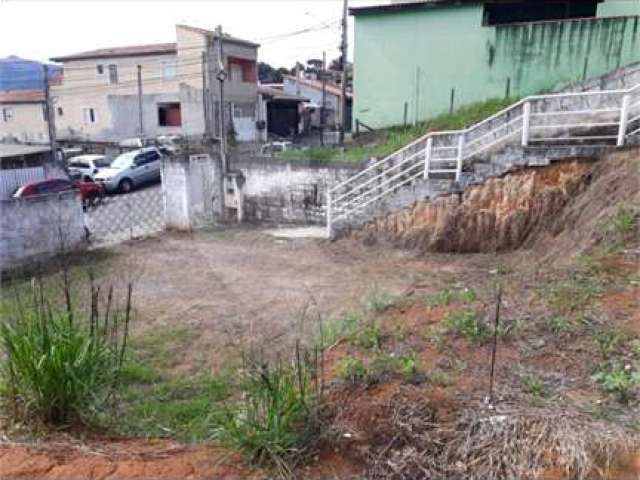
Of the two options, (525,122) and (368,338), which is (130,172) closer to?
(525,122)

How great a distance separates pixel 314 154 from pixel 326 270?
5007 mm

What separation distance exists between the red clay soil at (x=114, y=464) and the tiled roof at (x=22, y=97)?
30876 mm

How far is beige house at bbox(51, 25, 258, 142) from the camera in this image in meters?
24.4

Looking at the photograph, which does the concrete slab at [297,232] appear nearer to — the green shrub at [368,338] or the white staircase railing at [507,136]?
the white staircase railing at [507,136]

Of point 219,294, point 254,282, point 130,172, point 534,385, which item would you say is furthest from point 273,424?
point 130,172

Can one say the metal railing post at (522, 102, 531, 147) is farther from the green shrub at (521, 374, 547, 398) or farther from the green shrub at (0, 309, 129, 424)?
the green shrub at (0, 309, 129, 424)

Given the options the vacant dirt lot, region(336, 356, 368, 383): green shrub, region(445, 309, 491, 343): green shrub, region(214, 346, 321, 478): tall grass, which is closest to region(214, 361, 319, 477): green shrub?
region(214, 346, 321, 478): tall grass

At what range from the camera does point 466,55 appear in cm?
1284

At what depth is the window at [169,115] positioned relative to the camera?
26078 mm

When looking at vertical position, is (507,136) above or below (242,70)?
below

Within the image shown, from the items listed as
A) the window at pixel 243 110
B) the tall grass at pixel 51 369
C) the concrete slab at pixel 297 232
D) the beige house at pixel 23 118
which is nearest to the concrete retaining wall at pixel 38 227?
the concrete slab at pixel 297 232

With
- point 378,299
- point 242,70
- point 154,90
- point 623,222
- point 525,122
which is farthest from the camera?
point 242,70

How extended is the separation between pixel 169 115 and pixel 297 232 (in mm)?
18214

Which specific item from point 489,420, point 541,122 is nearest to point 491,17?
point 541,122
